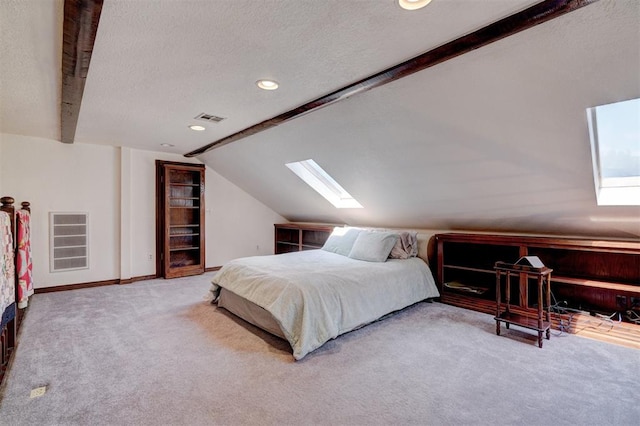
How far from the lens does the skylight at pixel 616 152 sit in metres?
2.35

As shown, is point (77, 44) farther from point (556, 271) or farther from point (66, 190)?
point (556, 271)

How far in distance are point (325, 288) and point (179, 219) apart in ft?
12.2

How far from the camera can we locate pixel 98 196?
4.75 meters

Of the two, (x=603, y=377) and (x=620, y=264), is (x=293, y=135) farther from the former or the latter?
(x=620, y=264)

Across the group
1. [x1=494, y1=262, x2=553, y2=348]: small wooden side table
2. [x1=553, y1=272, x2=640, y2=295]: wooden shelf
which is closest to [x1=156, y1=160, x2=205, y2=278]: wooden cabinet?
[x1=494, y1=262, x2=553, y2=348]: small wooden side table

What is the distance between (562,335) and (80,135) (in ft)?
19.3

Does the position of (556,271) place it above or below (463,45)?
below

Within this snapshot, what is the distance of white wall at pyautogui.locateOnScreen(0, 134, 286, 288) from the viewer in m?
4.22

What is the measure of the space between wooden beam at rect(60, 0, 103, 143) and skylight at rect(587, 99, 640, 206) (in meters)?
3.06

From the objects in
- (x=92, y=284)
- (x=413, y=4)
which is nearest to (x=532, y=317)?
(x=413, y=4)

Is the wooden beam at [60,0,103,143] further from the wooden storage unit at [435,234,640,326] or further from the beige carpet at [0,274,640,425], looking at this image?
the wooden storage unit at [435,234,640,326]

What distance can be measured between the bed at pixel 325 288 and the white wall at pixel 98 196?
6.99 ft

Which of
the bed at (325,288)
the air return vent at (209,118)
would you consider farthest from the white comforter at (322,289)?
the air return vent at (209,118)

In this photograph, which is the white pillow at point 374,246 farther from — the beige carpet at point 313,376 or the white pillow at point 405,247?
the beige carpet at point 313,376
